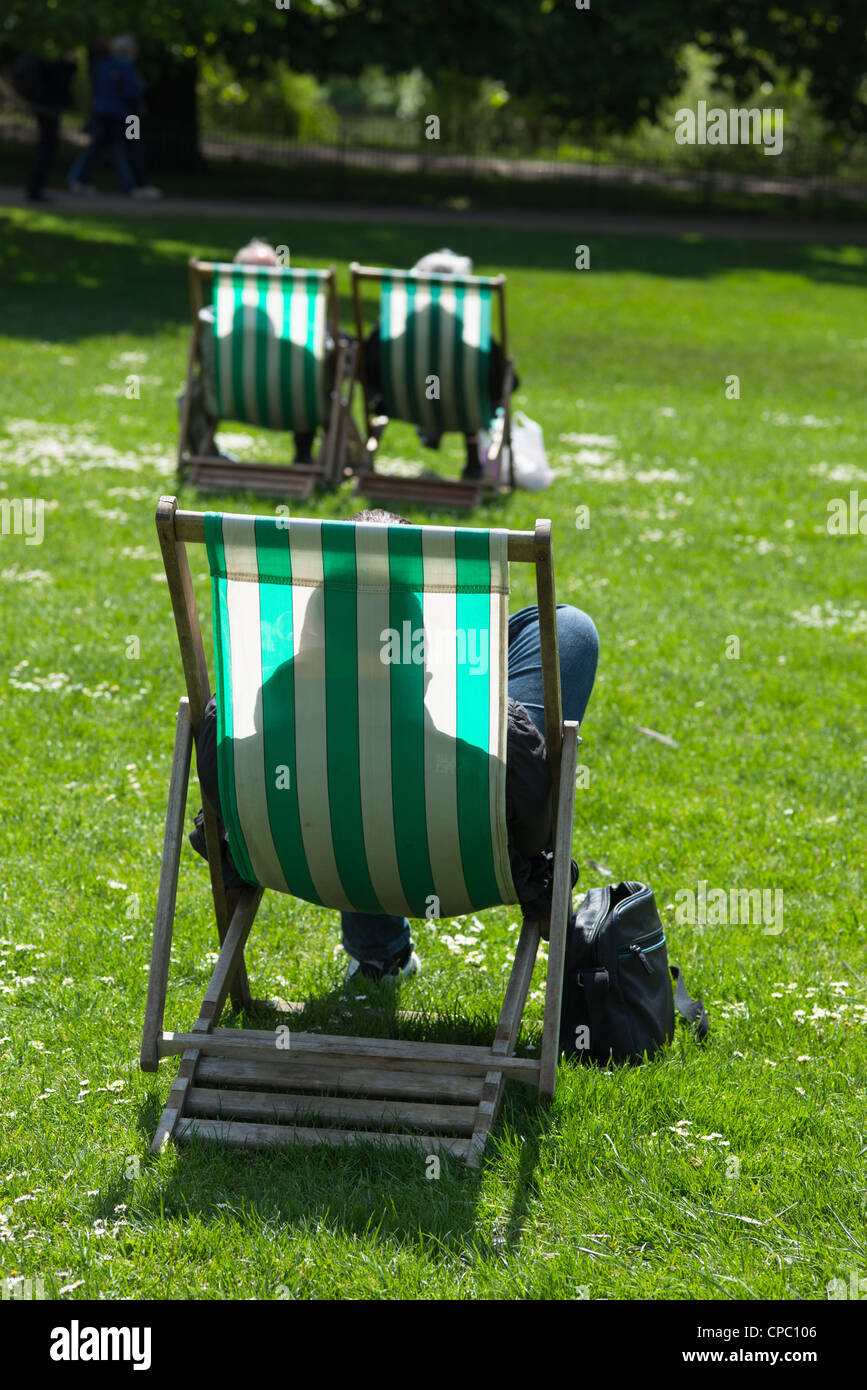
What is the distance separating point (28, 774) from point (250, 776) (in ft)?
7.02

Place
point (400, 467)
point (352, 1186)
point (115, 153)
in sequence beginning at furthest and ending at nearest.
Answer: point (115, 153) → point (400, 467) → point (352, 1186)

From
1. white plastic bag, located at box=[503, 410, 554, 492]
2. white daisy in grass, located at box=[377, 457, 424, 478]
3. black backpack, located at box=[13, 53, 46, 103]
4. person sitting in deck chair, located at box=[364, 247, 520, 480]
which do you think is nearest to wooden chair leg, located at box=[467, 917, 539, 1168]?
person sitting in deck chair, located at box=[364, 247, 520, 480]

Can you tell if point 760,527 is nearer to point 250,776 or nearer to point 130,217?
point 250,776

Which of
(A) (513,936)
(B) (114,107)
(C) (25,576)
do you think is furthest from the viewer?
(B) (114,107)

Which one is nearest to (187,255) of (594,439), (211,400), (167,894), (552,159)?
(594,439)

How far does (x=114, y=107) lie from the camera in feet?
71.8

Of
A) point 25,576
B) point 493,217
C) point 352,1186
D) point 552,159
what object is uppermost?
point 552,159

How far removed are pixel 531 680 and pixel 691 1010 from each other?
0.91m

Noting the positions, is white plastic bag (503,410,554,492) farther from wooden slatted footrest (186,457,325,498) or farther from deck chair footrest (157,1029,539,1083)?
deck chair footrest (157,1029,539,1083)

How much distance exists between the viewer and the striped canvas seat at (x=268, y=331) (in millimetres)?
8375

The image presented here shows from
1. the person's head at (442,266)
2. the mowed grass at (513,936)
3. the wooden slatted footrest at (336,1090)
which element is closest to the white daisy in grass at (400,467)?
the mowed grass at (513,936)

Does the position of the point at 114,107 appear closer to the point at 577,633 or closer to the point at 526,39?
the point at 526,39

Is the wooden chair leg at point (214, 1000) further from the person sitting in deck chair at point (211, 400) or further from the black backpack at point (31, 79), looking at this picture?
the black backpack at point (31, 79)
